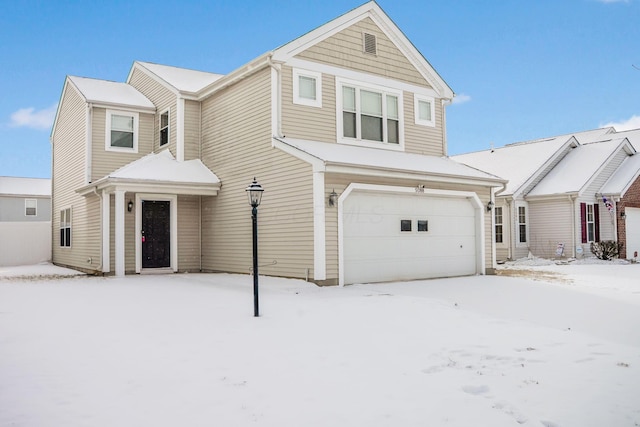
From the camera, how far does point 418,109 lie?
1639 centimetres

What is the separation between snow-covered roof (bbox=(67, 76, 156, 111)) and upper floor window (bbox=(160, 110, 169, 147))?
687mm

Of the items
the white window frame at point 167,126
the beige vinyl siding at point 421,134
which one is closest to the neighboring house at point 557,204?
the beige vinyl siding at point 421,134

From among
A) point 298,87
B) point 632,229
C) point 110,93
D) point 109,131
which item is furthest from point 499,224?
point 110,93

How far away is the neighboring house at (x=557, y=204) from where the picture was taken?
21136 millimetres

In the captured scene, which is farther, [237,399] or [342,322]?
[342,322]

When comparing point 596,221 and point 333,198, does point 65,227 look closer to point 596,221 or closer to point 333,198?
point 333,198

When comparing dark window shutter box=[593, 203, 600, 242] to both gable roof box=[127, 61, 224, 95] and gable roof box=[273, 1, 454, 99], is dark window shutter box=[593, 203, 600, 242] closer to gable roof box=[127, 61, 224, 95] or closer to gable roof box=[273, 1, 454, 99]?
gable roof box=[273, 1, 454, 99]

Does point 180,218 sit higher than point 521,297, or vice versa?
point 180,218

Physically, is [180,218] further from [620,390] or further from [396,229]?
[620,390]

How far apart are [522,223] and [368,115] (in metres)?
10.6

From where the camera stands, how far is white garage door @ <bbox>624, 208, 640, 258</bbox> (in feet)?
72.5

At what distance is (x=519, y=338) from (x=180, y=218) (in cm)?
1189

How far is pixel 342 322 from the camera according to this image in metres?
7.83

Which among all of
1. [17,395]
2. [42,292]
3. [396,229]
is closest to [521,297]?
[396,229]
